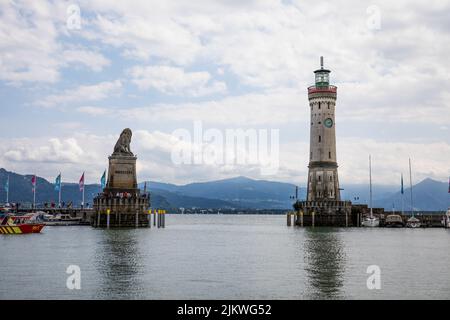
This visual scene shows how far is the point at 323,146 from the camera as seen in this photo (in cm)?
12731

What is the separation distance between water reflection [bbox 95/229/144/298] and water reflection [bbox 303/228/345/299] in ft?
40.9

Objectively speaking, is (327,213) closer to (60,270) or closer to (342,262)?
(342,262)

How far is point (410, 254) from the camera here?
6619 cm

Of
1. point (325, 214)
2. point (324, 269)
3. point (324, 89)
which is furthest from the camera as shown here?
point (324, 89)

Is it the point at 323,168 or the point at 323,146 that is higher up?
the point at 323,146

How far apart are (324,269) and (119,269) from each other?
1779 cm

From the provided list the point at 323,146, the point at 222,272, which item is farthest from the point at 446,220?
the point at 222,272

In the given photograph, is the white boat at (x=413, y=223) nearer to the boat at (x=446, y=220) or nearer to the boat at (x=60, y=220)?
the boat at (x=446, y=220)

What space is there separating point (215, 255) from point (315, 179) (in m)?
67.6

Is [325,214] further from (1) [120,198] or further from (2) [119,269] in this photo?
(2) [119,269]

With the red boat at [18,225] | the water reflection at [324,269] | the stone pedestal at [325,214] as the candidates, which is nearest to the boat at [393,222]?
the stone pedestal at [325,214]

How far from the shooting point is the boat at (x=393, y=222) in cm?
13575

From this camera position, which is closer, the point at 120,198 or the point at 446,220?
the point at 120,198
